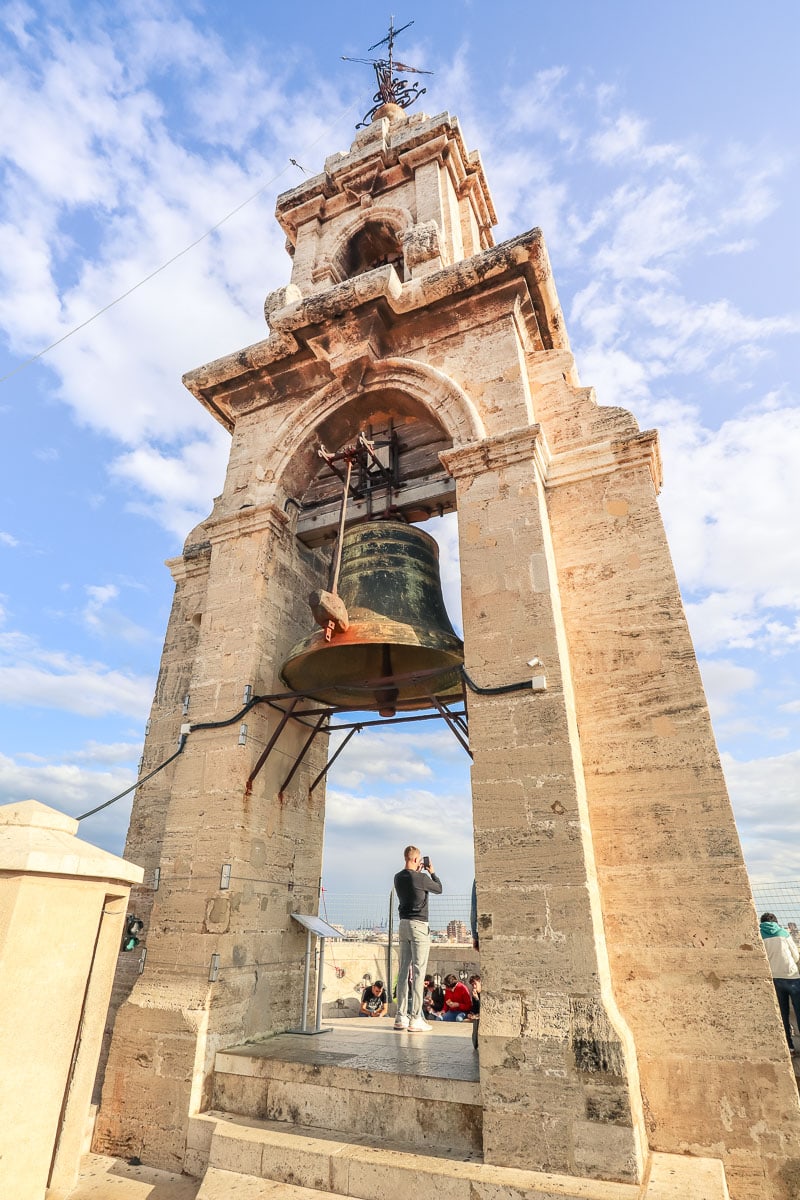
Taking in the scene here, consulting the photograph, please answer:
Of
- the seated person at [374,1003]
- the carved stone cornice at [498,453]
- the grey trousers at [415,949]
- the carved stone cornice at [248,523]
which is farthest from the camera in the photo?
the seated person at [374,1003]

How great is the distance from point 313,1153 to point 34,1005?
211cm

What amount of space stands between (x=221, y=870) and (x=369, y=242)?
28.1 feet

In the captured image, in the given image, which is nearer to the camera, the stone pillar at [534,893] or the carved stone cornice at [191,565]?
the stone pillar at [534,893]

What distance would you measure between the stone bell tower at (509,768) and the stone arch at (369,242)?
164 cm

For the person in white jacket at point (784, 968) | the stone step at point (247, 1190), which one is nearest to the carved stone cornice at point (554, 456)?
the person in white jacket at point (784, 968)

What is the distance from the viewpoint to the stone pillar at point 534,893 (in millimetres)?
3045

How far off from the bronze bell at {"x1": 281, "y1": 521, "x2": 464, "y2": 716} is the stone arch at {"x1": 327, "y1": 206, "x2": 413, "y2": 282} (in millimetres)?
5046

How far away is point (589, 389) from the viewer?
226 inches

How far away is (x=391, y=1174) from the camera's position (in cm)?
301

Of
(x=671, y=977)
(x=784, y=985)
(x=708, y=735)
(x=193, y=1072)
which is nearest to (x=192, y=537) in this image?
(x=193, y=1072)

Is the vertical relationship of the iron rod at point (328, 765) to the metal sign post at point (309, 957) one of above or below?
above

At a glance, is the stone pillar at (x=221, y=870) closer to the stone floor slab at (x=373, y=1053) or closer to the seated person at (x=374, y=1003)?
the stone floor slab at (x=373, y=1053)

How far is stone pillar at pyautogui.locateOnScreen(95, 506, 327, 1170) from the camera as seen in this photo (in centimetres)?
396

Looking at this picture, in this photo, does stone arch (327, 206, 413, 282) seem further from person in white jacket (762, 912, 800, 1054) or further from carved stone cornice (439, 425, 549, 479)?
person in white jacket (762, 912, 800, 1054)
